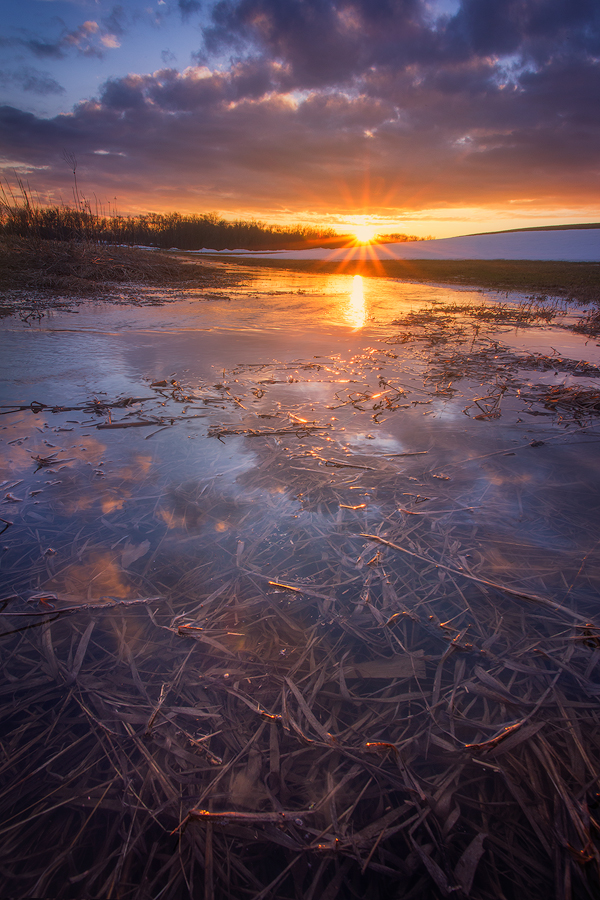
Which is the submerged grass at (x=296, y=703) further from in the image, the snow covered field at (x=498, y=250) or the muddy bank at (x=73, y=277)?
the snow covered field at (x=498, y=250)

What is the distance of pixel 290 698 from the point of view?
1.30m

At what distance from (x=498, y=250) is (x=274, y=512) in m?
47.6

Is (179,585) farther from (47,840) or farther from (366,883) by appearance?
(366,883)

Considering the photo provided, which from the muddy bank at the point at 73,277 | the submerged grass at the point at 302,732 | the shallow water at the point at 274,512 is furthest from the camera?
the muddy bank at the point at 73,277

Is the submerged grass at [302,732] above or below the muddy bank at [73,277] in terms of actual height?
below

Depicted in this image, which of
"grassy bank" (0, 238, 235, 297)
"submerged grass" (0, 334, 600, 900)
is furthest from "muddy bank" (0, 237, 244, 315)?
"submerged grass" (0, 334, 600, 900)

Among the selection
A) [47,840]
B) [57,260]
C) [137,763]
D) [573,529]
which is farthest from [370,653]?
[57,260]

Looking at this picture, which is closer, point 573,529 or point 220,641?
point 220,641

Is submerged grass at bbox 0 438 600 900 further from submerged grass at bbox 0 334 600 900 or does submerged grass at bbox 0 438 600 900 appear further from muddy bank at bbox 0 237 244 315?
muddy bank at bbox 0 237 244 315

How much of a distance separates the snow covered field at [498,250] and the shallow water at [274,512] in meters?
32.9

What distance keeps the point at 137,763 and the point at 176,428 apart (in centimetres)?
236

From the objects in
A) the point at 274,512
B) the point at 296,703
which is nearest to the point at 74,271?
the point at 274,512

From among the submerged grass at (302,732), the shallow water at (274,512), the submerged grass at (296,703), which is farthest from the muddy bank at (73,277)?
the submerged grass at (302,732)

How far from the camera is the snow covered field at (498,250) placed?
1388 inches
